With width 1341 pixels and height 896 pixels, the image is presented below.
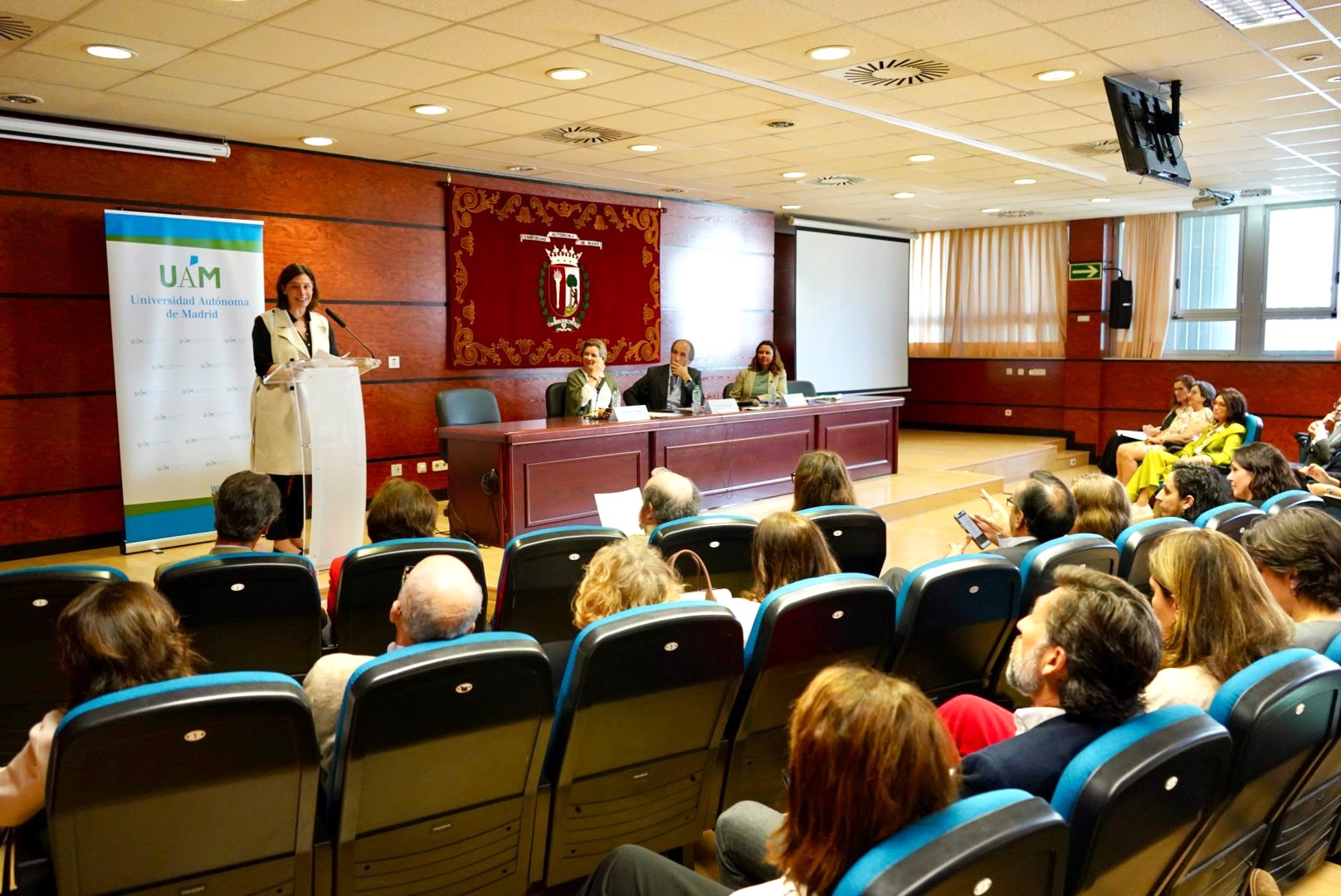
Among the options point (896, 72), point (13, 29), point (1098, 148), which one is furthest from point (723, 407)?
point (13, 29)

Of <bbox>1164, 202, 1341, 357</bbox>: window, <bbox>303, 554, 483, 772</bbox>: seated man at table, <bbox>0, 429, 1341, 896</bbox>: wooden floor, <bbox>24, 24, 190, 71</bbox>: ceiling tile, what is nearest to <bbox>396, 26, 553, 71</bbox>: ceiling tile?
<bbox>24, 24, 190, 71</bbox>: ceiling tile

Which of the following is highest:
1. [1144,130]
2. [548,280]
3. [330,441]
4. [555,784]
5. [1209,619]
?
[1144,130]

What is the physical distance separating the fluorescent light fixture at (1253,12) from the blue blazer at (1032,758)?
3.75 meters

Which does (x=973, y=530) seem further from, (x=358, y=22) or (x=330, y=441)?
(x=358, y=22)

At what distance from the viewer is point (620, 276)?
9414 mm

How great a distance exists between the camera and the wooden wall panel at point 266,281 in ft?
19.4

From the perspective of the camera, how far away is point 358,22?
4215 millimetres

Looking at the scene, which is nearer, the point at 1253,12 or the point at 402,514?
the point at 402,514

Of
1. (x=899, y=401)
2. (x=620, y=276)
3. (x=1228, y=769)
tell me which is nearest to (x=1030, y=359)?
(x=899, y=401)

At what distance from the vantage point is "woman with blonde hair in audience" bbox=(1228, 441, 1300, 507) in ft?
15.0

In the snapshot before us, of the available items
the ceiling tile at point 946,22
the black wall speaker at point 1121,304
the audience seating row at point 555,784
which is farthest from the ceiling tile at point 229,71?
the black wall speaker at point 1121,304

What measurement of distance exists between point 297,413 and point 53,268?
8.13 feet

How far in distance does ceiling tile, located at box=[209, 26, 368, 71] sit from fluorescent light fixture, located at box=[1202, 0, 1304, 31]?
384 cm

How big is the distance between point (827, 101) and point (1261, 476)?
3122 mm
